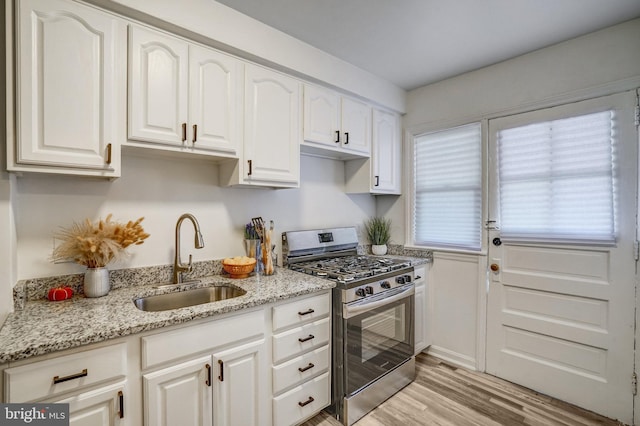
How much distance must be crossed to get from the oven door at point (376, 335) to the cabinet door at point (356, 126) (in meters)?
1.23

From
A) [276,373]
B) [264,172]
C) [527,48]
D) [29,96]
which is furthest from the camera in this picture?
[527,48]

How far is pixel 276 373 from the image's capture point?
1.64 m

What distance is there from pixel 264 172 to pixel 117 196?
0.85 metres

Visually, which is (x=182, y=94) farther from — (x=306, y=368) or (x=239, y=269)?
(x=306, y=368)

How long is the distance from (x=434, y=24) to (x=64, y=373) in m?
2.57

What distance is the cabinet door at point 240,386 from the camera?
1424 millimetres

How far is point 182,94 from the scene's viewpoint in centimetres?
162

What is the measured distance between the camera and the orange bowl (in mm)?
1935

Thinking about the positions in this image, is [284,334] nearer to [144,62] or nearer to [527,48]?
[144,62]

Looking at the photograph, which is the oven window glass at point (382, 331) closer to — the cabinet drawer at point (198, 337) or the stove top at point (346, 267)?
the stove top at point (346, 267)

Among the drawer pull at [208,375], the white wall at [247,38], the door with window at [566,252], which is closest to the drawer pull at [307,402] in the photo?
the drawer pull at [208,375]

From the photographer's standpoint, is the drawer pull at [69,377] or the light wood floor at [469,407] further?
the light wood floor at [469,407]

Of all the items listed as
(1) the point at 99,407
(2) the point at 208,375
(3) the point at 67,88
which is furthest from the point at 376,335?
(3) the point at 67,88

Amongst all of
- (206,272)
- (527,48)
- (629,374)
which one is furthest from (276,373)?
(527,48)
